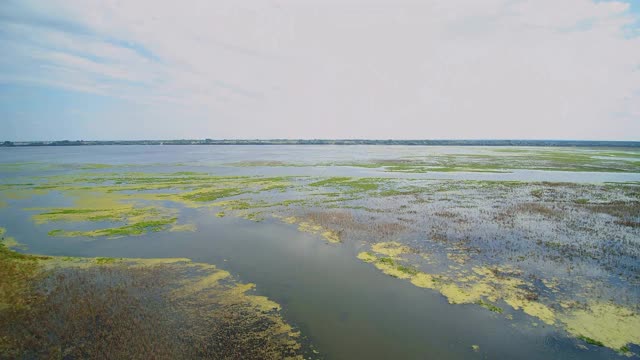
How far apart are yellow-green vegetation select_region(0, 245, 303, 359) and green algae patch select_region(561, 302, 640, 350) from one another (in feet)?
28.4

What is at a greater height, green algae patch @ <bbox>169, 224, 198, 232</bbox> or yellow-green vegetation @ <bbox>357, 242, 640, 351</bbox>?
green algae patch @ <bbox>169, 224, 198, 232</bbox>

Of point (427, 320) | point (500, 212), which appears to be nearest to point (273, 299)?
point (427, 320)

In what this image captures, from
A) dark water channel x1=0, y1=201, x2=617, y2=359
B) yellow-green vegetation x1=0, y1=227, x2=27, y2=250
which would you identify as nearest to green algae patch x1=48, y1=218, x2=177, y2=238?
dark water channel x1=0, y1=201, x2=617, y2=359

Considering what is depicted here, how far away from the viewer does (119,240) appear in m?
19.2

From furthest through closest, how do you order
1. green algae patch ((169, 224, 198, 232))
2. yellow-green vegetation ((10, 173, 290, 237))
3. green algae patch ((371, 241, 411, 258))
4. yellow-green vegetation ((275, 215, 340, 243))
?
yellow-green vegetation ((10, 173, 290, 237)) → green algae patch ((169, 224, 198, 232)) → yellow-green vegetation ((275, 215, 340, 243)) → green algae patch ((371, 241, 411, 258))

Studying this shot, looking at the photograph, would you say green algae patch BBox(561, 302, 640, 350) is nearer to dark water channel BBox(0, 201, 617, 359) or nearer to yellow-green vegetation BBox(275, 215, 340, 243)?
dark water channel BBox(0, 201, 617, 359)

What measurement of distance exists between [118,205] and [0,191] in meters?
20.7

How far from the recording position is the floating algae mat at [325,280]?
9578mm

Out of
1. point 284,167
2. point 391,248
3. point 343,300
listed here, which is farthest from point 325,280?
point 284,167

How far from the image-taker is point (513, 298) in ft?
39.5

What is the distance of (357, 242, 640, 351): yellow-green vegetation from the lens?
9992 mm

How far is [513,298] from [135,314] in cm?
1326

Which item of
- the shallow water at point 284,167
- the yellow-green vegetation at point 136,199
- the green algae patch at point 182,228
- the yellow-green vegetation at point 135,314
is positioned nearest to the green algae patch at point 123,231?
the yellow-green vegetation at point 136,199

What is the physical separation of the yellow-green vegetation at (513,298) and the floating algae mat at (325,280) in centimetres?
6
